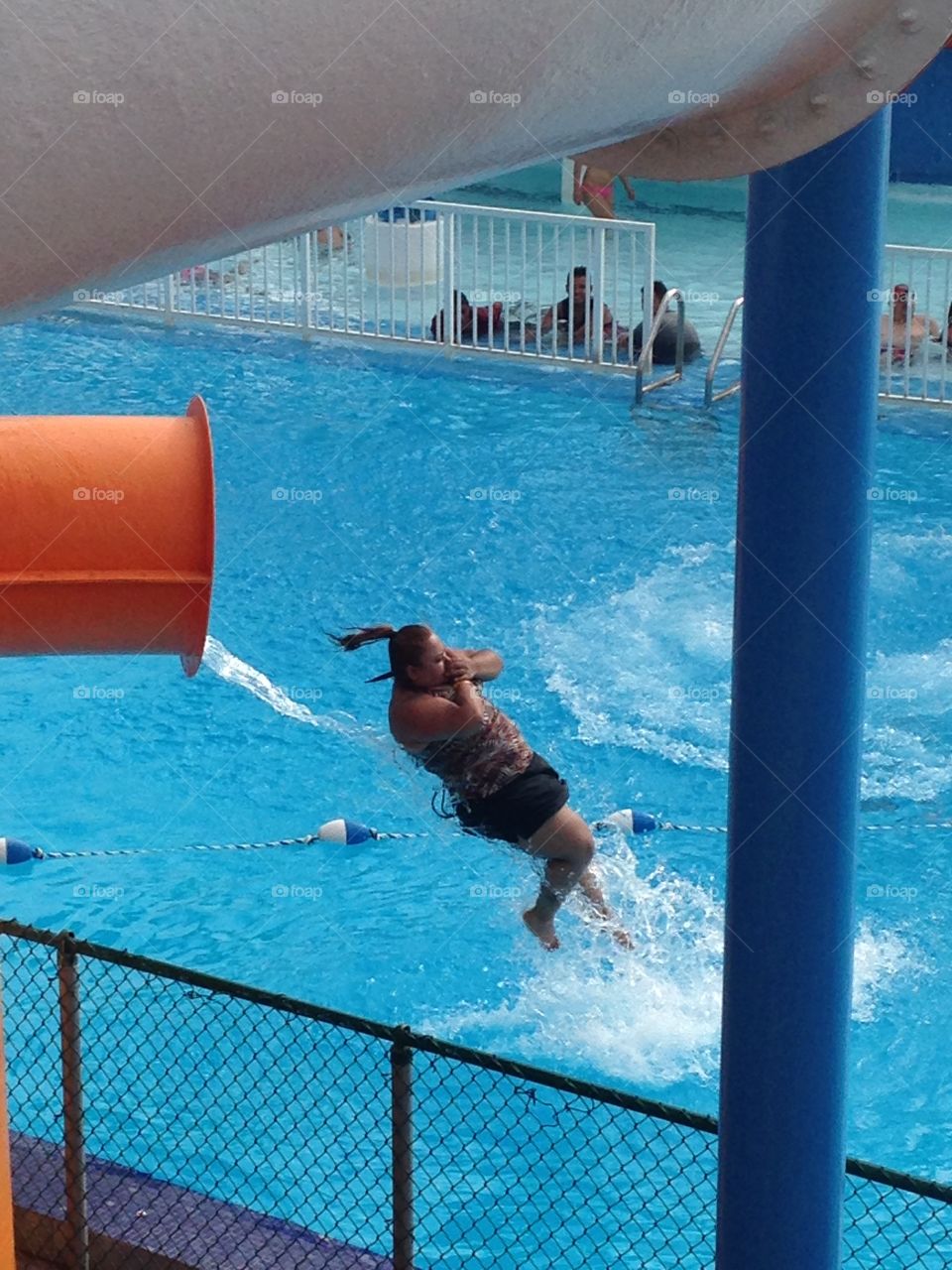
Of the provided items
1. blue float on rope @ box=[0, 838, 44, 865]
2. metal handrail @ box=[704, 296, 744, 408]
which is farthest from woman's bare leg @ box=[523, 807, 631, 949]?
metal handrail @ box=[704, 296, 744, 408]

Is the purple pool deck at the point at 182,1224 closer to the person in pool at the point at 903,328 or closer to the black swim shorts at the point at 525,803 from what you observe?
the black swim shorts at the point at 525,803

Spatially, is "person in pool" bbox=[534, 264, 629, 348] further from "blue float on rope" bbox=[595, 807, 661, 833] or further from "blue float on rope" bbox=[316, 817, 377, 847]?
"blue float on rope" bbox=[316, 817, 377, 847]

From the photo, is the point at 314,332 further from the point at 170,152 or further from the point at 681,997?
the point at 170,152

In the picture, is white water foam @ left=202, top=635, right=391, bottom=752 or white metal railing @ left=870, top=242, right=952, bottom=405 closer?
white water foam @ left=202, top=635, right=391, bottom=752

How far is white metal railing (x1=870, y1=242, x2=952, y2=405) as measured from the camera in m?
10.7

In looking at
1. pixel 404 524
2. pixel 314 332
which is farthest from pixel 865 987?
pixel 314 332

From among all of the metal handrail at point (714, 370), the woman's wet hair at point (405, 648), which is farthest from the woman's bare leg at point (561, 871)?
the metal handrail at point (714, 370)

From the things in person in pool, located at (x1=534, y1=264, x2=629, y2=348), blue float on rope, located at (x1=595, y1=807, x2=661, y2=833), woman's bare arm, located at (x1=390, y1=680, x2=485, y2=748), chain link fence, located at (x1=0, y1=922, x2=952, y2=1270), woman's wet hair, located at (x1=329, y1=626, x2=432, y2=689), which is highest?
Answer: person in pool, located at (x1=534, y1=264, x2=629, y2=348)

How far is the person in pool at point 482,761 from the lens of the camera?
585 cm

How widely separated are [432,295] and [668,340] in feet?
8.11

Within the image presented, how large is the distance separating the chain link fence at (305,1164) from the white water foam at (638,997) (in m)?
0.21

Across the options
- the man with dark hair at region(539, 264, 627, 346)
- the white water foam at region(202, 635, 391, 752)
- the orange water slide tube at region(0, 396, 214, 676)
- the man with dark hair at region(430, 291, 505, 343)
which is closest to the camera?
the orange water slide tube at region(0, 396, 214, 676)

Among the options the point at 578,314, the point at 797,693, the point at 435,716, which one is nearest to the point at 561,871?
the point at 435,716

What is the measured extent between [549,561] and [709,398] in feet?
7.63
